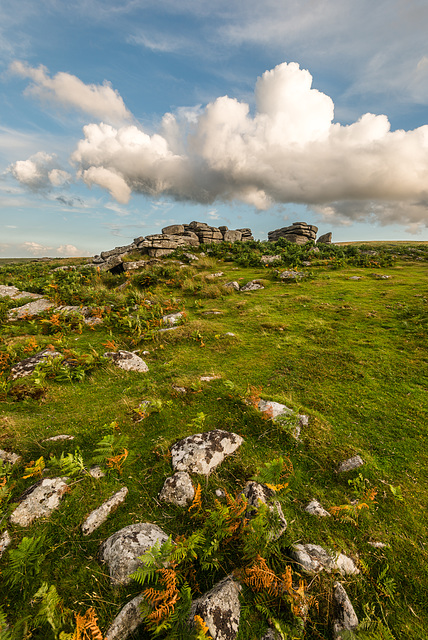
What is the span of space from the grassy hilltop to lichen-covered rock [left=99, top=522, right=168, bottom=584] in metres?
0.12

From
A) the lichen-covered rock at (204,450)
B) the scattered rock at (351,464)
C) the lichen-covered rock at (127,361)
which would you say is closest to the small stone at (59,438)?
the lichen-covered rock at (204,450)

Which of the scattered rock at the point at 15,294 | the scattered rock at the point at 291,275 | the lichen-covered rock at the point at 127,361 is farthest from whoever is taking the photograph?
the scattered rock at the point at 291,275

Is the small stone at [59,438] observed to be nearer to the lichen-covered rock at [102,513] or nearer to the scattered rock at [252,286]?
the lichen-covered rock at [102,513]

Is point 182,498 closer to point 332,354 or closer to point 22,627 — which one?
point 22,627

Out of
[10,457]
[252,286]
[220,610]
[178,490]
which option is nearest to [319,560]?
[220,610]

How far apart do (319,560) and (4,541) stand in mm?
4342

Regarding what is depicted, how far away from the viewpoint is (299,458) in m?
4.92

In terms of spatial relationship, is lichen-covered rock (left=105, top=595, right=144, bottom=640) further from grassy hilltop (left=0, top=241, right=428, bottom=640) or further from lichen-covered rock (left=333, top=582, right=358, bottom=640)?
lichen-covered rock (left=333, top=582, right=358, bottom=640)

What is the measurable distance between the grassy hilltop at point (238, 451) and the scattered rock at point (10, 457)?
9cm

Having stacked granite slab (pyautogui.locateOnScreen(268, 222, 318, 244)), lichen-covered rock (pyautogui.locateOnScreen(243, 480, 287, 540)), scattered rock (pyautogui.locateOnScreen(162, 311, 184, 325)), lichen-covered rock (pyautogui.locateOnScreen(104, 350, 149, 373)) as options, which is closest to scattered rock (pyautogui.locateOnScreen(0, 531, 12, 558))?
lichen-covered rock (pyautogui.locateOnScreen(243, 480, 287, 540))

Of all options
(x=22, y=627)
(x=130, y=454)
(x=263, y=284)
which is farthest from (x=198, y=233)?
(x=22, y=627)

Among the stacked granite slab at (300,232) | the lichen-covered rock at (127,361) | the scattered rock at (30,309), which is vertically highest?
the stacked granite slab at (300,232)

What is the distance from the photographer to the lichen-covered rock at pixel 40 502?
3762 mm

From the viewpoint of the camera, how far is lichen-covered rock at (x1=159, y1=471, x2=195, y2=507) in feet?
13.3
